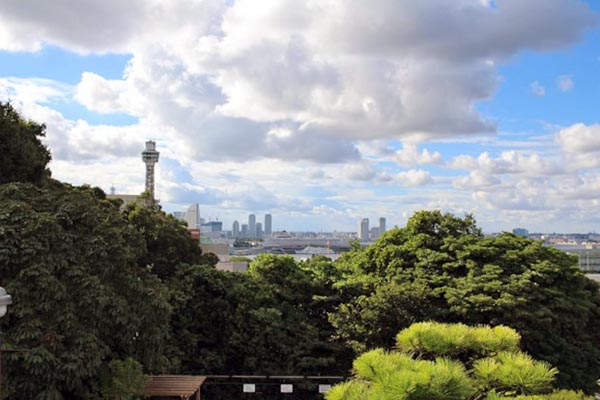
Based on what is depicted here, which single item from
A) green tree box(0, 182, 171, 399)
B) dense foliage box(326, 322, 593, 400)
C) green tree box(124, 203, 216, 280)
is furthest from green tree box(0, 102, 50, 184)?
dense foliage box(326, 322, 593, 400)

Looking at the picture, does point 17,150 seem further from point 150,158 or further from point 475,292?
point 150,158

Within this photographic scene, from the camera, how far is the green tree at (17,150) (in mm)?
9141

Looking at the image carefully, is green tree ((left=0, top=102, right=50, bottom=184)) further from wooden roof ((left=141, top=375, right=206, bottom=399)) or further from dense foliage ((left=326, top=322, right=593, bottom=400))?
dense foliage ((left=326, top=322, right=593, bottom=400))

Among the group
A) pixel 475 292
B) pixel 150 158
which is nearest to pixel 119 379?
pixel 475 292

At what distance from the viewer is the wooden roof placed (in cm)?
857

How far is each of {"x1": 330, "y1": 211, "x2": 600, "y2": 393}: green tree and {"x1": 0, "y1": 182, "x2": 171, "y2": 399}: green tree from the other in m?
5.17

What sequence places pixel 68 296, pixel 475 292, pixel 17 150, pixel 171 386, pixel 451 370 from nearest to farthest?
pixel 451 370 → pixel 68 296 → pixel 171 386 → pixel 17 150 → pixel 475 292

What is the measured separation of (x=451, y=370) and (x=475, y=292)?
9.94 m

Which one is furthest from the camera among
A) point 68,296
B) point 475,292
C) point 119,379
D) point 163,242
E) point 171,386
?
point 163,242

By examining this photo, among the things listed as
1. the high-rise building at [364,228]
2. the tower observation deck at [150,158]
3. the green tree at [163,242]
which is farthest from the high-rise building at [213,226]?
the green tree at [163,242]

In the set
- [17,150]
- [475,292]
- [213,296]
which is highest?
[17,150]

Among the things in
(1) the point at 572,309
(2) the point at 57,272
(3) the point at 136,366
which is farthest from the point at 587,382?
(2) the point at 57,272

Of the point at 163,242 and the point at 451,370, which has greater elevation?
the point at 163,242

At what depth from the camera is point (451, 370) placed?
309 cm
